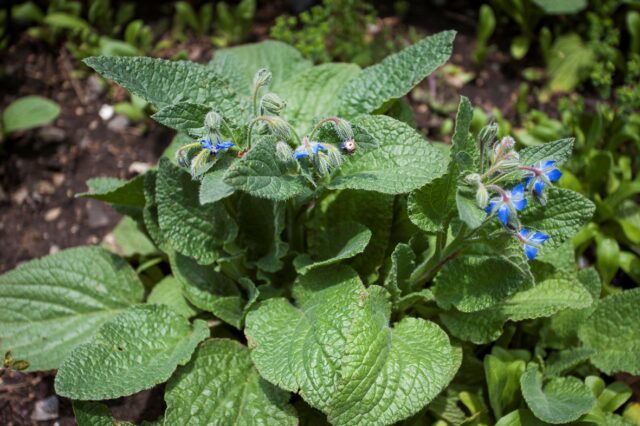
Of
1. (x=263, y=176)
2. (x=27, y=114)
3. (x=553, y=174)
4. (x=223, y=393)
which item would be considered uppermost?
(x=553, y=174)

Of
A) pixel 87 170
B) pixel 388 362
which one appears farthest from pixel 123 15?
pixel 388 362

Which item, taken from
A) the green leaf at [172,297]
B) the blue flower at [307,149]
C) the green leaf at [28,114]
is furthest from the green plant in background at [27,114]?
the blue flower at [307,149]

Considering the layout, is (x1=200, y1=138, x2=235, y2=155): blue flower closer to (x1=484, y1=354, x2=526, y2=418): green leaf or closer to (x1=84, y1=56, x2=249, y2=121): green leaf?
(x1=84, y1=56, x2=249, y2=121): green leaf

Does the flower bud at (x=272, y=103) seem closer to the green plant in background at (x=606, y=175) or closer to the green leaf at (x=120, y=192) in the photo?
the green leaf at (x=120, y=192)

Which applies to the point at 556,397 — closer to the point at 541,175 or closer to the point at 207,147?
the point at 541,175

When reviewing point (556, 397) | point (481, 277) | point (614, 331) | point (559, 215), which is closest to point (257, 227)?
point (481, 277)
